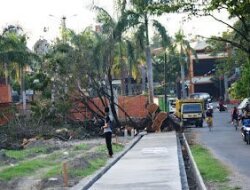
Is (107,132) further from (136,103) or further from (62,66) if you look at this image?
(136,103)

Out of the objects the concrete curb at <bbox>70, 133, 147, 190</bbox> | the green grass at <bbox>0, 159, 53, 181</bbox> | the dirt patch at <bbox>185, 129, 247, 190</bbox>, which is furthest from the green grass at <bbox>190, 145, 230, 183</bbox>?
the green grass at <bbox>0, 159, 53, 181</bbox>

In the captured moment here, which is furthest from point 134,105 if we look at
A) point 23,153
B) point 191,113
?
point 23,153

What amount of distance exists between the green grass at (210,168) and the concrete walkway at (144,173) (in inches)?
30.7

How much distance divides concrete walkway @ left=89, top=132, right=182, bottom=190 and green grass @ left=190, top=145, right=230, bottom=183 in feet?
2.56

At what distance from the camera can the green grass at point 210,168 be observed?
1755 cm

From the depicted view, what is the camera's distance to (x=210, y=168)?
19797mm

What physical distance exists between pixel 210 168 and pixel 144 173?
8.51 feet

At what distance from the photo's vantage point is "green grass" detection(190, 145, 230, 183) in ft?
57.6

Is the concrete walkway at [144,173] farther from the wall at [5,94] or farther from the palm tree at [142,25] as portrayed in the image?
the wall at [5,94]

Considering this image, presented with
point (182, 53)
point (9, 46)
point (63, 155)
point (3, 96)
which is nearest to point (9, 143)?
point (63, 155)

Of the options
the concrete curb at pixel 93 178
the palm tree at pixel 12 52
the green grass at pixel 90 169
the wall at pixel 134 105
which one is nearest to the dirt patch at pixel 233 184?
the concrete curb at pixel 93 178

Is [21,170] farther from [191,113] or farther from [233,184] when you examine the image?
[191,113]

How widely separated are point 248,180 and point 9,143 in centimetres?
2085

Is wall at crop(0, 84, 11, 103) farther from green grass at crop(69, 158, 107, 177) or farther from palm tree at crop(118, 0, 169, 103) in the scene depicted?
green grass at crop(69, 158, 107, 177)
